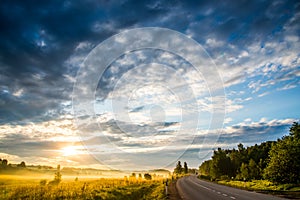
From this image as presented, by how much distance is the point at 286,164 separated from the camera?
33875 millimetres

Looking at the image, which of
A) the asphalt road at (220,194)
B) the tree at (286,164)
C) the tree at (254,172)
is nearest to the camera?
the asphalt road at (220,194)

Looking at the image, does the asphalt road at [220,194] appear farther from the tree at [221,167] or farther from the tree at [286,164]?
the tree at [221,167]

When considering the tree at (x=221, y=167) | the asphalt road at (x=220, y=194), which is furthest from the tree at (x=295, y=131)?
the tree at (x=221, y=167)

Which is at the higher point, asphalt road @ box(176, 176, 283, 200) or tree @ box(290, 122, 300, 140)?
tree @ box(290, 122, 300, 140)

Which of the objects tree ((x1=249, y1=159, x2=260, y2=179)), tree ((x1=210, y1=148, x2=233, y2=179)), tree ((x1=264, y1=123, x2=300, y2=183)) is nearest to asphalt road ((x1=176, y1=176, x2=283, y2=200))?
tree ((x1=264, y1=123, x2=300, y2=183))

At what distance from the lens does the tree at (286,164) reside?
108ft

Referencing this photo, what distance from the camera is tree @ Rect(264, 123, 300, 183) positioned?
3300 centimetres

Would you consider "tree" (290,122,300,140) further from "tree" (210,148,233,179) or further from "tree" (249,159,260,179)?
"tree" (210,148,233,179)

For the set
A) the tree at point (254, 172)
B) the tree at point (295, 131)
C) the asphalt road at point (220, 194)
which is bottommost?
the asphalt road at point (220, 194)

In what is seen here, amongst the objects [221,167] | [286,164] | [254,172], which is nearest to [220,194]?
[286,164]

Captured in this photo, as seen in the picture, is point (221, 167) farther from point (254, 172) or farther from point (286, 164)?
point (286, 164)

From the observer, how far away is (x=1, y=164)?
4750 cm

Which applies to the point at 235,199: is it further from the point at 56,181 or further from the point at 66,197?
the point at 56,181

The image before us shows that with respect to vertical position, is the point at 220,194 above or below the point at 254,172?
below
